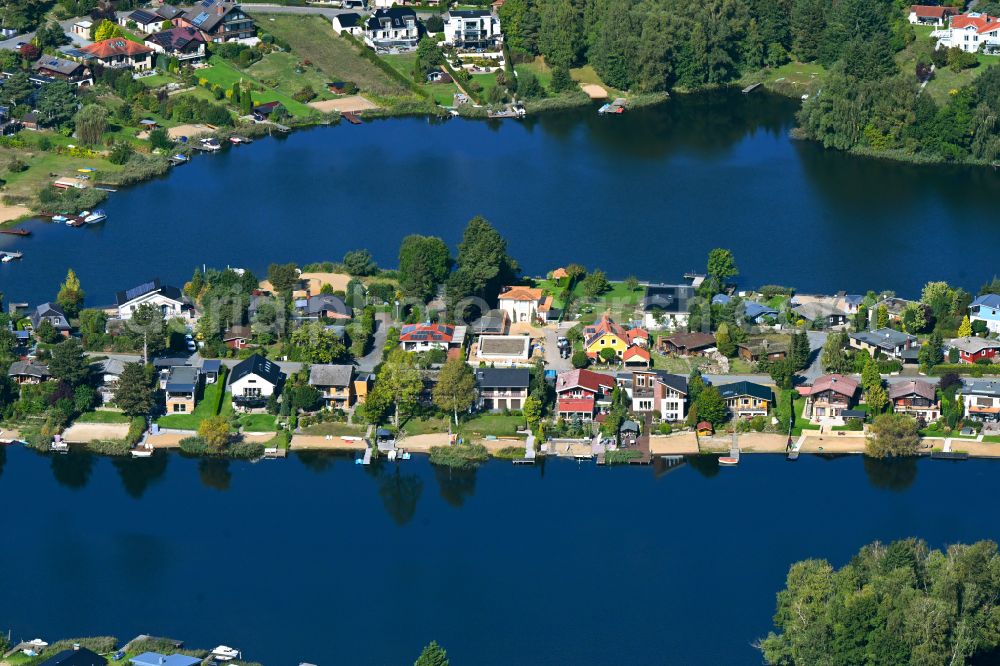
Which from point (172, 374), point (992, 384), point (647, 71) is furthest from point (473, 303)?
point (647, 71)

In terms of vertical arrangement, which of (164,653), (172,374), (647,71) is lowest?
(164,653)

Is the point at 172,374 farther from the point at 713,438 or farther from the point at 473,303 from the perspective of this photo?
the point at 713,438

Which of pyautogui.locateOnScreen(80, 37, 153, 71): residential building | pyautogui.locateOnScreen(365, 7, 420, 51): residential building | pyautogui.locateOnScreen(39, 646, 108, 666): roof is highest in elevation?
pyautogui.locateOnScreen(365, 7, 420, 51): residential building

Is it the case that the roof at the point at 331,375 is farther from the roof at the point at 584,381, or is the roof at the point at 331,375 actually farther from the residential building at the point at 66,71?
the residential building at the point at 66,71

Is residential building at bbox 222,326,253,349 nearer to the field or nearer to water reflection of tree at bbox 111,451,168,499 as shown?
Answer: water reflection of tree at bbox 111,451,168,499

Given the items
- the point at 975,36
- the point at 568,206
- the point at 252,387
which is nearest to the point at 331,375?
the point at 252,387

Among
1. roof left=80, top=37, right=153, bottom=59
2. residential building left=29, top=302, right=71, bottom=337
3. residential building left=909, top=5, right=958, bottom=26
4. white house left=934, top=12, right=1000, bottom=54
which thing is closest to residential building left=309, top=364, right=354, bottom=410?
residential building left=29, top=302, right=71, bottom=337

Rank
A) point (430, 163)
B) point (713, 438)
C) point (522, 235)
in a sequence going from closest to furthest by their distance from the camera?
point (713, 438), point (522, 235), point (430, 163)
